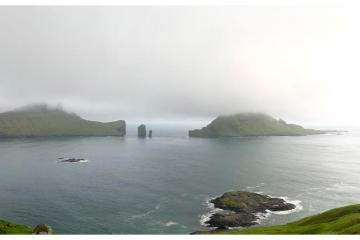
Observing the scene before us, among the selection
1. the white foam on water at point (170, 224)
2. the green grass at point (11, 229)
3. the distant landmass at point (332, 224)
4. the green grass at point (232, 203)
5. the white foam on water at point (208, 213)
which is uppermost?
the distant landmass at point (332, 224)

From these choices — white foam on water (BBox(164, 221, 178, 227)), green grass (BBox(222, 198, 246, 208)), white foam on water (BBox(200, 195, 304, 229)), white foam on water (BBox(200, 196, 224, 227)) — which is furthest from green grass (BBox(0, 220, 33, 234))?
green grass (BBox(222, 198, 246, 208))

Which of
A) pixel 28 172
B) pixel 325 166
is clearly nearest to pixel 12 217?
pixel 28 172

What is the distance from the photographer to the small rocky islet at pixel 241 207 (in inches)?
3681

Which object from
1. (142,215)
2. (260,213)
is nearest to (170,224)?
(142,215)

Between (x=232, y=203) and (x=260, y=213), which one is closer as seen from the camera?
(x=260, y=213)

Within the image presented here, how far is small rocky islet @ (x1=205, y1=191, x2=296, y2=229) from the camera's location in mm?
93500

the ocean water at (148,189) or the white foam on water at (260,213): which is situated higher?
the ocean water at (148,189)

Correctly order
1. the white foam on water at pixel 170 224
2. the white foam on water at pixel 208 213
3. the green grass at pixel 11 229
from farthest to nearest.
→ the white foam on water at pixel 208 213
the white foam on water at pixel 170 224
the green grass at pixel 11 229

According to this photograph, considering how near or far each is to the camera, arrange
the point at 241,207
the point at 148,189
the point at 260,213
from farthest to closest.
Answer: the point at 148,189, the point at 241,207, the point at 260,213

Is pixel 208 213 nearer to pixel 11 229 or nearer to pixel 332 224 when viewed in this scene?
pixel 332 224

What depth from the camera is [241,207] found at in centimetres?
10738

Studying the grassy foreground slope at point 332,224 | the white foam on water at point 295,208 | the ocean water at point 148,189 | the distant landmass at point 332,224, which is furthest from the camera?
the white foam on water at point 295,208

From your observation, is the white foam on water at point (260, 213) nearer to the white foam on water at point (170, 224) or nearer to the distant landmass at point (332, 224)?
the white foam on water at point (170, 224)

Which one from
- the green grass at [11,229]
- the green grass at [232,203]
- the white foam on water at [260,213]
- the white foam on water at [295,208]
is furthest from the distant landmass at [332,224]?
the green grass at [11,229]
